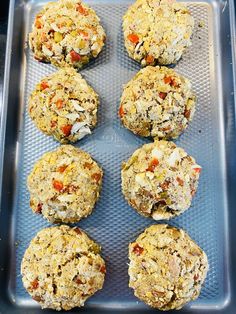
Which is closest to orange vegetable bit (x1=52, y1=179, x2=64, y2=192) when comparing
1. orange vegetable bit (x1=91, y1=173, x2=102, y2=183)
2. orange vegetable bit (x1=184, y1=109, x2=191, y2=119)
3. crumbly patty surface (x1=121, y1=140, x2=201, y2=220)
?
orange vegetable bit (x1=91, y1=173, x2=102, y2=183)

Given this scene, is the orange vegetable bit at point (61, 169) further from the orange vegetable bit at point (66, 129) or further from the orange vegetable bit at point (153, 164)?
the orange vegetable bit at point (153, 164)

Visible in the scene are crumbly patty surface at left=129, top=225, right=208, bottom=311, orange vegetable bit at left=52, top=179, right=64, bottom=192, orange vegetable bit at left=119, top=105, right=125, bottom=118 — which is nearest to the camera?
crumbly patty surface at left=129, top=225, right=208, bottom=311

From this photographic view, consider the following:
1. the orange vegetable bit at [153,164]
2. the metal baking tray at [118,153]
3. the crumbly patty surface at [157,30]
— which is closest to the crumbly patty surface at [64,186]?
the metal baking tray at [118,153]

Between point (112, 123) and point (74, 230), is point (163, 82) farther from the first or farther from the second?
point (74, 230)

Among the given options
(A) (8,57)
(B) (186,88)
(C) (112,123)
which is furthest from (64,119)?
(B) (186,88)

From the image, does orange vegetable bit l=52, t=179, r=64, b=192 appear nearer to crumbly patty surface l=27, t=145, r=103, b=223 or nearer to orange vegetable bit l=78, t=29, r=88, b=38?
crumbly patty surface l=27, t=145, r=103, b=223

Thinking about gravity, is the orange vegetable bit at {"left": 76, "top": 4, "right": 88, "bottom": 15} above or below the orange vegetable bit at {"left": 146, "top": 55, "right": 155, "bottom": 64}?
above

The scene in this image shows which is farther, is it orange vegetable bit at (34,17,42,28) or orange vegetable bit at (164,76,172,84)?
orange vegetable bit at (34,17,42,28)
